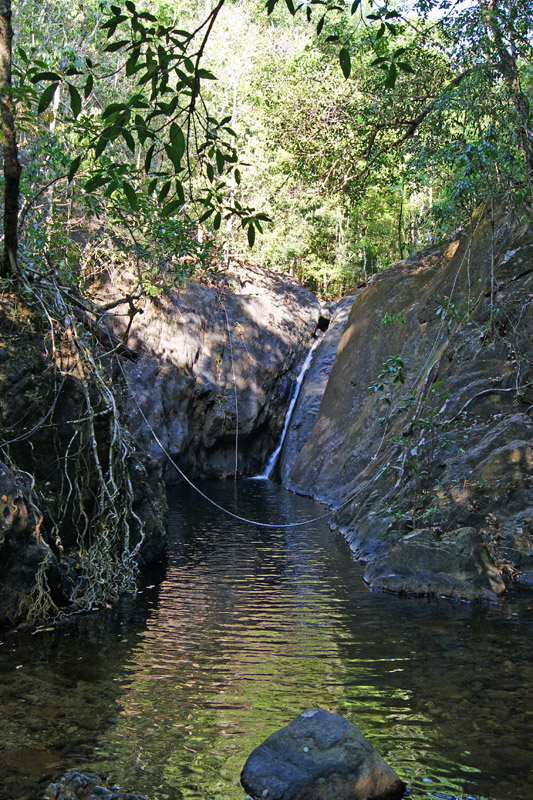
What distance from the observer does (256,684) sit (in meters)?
5.48

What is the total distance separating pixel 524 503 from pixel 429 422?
1785 millimetres

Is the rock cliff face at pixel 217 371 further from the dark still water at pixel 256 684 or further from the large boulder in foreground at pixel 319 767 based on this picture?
the large boulder in foreground at pixel 319 767

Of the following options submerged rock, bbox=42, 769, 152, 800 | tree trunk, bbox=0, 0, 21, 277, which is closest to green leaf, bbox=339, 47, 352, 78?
tree trunk, bbox=0, 0, 21, 277

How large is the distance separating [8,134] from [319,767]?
13.1 feet

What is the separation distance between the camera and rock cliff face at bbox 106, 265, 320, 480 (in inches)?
782

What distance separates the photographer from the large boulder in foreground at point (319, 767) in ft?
12.1

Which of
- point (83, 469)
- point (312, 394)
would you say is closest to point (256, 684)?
point (83, 469)

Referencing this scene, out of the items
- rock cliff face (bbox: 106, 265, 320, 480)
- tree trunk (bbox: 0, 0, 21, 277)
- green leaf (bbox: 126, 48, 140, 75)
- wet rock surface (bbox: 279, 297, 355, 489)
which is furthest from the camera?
wet rock surface (bbox: 279, 297, 355, 489)

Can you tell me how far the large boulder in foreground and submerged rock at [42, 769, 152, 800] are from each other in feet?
2.14

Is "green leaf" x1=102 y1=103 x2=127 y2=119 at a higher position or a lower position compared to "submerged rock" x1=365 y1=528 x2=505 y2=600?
higher

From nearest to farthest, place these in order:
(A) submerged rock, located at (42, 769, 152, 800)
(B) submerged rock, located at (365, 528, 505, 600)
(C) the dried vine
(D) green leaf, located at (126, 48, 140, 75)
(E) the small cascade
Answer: (D) green leaf, located at (126, 48, 140, 75) → (A) submerged rock, located at (42, 769, 152, 800) → (C) the dried vine → (B) submerged rock, located at (365, 528, 505, 600) → (E) the small cascade

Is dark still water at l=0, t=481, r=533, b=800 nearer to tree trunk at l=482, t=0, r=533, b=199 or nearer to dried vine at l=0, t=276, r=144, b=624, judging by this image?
dried vine at l=0, t=276, r=144, b=624

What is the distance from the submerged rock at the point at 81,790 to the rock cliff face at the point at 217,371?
15140 millimetres

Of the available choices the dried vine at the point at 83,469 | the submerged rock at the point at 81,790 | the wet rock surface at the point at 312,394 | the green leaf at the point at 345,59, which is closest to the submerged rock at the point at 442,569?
the dried vine at the point at 83,469
